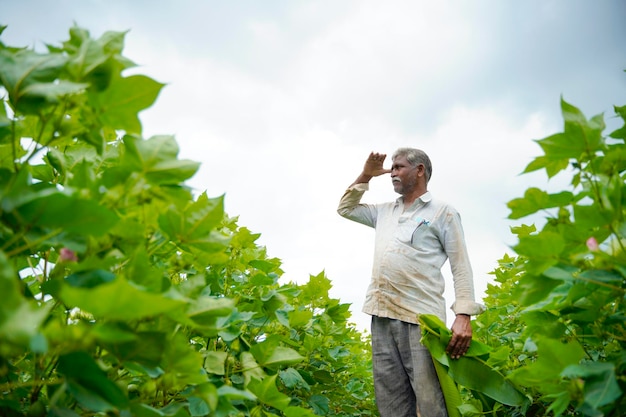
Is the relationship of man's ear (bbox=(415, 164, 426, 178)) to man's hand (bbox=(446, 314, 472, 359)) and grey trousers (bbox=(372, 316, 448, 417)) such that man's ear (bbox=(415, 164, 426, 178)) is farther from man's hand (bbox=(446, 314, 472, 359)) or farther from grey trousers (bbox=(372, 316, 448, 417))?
man's hand (bbox=(446, 314, 472, 359))

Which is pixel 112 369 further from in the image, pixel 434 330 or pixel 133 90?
pixel 434 330

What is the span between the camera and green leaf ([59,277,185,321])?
59cm

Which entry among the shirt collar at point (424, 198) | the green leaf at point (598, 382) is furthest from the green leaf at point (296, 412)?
the shirt collar at point (424, 198)

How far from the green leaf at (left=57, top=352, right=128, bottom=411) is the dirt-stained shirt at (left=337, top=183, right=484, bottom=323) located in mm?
2470

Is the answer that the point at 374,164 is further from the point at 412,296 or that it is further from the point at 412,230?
the point at 412,296

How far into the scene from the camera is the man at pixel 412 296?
2934mm

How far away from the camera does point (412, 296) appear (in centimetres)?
308

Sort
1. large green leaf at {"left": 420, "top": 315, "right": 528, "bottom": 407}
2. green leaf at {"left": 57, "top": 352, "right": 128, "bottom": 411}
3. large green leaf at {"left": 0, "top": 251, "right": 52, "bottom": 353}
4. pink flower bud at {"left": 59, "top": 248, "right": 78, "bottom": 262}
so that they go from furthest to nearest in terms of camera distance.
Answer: large green leaf at {"left": 420, "top": 315, "right": 528, "bottom": 407}
pink flower bud at {"left": 59, "top": 248, "right": 78, "bottom": 262}
green leaf at {"left": 57, "top": 352, "right": 128, "bottom": 411}
large green leaf at {"left": 0, "top": 251, "right": 52, "bottom": 353}

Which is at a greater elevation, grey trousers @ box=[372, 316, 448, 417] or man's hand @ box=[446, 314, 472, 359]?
man's hand @ box=[446, 314, 472, 359]

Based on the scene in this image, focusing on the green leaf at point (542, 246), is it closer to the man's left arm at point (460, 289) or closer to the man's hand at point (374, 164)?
the man's left arm at point (460, 289)

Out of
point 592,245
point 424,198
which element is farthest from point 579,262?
point 424,198

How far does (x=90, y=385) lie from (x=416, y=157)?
10.4ft

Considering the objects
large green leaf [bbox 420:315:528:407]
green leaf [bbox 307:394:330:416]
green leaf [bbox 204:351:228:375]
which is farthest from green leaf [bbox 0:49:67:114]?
green leaf [bbox 307:394:330:416]

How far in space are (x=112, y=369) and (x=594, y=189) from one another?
1112 mm
